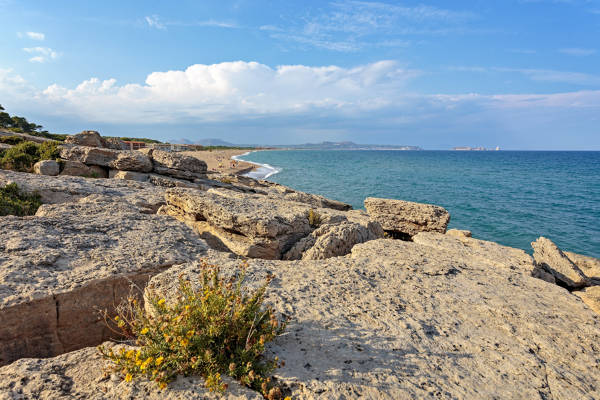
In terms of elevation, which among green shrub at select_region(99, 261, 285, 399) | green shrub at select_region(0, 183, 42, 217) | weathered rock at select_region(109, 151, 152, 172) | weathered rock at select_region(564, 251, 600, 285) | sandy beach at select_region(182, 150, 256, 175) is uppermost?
Result: weathered rock at select_region(109, 151, 152, 172)

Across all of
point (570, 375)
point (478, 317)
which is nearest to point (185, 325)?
point (478, 317)

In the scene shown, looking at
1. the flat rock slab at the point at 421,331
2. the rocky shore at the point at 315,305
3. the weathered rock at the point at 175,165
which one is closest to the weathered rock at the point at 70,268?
the rocky shore at the point at 315,305

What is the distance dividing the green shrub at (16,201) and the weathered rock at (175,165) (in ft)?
27.2

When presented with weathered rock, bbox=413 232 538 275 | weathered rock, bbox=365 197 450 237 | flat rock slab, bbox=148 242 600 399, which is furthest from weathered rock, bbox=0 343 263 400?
weathered rock, bbox=365 197 450 237

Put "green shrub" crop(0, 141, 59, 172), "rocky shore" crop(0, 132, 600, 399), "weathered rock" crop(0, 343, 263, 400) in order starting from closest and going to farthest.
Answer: "weathered rock" crop(0, 343, 263, 400) → "rocky shore" crop(0, 132, 600, 399) → "green shrub" crop(0, 141, 59, 172)

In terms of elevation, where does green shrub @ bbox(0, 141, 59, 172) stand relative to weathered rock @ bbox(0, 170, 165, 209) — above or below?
above

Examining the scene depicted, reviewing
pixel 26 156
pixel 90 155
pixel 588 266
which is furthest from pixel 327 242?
pixel 26 156

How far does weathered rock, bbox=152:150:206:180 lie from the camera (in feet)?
53.9

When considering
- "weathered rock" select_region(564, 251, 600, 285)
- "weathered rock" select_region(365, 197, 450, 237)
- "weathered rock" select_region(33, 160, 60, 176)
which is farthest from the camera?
"weathered rock" select_region(33, 160, 60, 176)

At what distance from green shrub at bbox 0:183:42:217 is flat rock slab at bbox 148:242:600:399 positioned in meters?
5.37

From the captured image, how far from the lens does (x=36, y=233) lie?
513 cm

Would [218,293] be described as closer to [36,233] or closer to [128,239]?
[128,239]

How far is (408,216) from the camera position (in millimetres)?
11828

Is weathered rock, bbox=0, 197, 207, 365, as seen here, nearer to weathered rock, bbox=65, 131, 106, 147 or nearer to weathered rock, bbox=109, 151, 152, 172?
weathered rock, bbox=109, 151, 152, 172
